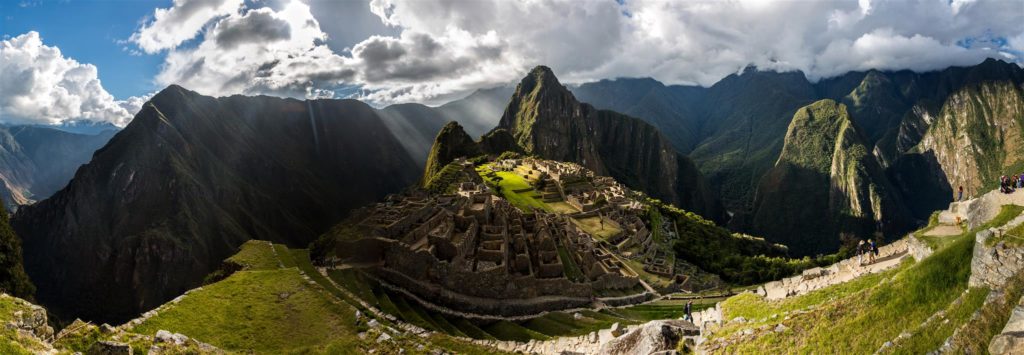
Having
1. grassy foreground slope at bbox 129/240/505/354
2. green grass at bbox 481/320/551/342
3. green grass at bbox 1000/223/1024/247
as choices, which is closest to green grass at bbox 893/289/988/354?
green grass at bbox 1000/223/1024/247

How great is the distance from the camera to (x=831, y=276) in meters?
28.9

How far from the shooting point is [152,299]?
413 ft

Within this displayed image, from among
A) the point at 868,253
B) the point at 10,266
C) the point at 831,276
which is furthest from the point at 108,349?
the point at 868,253

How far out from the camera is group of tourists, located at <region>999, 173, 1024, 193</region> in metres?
23.9

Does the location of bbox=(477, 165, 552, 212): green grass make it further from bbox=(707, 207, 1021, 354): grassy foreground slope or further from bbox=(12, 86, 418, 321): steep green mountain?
bbox=(12, 86, 418, 321): steep green mountain

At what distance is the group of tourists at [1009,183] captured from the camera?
2386 cm

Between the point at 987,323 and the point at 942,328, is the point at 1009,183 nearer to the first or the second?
the point at 942,328

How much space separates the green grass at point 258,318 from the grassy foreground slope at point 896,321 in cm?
1780

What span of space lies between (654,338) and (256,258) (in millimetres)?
36062

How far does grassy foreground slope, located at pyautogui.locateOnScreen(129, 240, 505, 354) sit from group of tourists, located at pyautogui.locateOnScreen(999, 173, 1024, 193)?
2656cm

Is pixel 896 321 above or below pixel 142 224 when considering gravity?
below

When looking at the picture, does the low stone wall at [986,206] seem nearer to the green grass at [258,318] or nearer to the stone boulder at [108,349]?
the green grass at [258,318]

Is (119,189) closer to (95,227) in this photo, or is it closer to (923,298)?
(95,227)

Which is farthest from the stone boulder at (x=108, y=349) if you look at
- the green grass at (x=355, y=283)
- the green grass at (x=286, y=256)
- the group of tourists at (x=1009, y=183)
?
the group of tourists at (x=1009, y=183)
